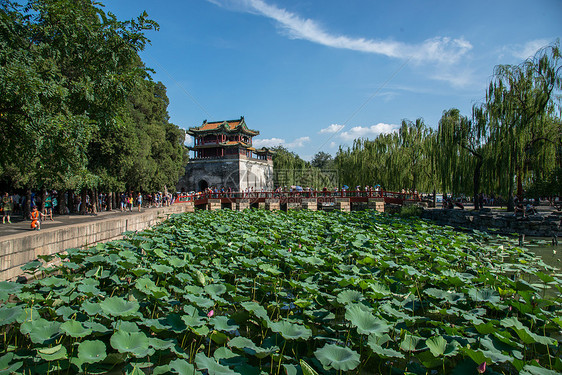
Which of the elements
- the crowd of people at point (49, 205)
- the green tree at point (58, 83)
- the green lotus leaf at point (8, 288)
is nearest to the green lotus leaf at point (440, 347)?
the green lotus leaf at point (8, 288)

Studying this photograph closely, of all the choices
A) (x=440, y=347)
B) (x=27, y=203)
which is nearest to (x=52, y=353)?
(x=440, y=347)

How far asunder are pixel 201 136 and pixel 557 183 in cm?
2984

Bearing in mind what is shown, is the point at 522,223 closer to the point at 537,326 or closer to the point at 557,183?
the point at 557,183

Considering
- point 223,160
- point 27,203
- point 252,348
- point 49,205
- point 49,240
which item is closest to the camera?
point 252,348

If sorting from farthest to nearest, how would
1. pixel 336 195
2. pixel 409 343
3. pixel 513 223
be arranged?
1. pixel 336 195
2. pixel 513 223
3. pixel 409 343

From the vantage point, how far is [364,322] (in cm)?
250

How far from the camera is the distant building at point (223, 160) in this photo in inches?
1281

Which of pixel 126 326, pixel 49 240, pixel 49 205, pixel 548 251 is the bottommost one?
pixel 548 251

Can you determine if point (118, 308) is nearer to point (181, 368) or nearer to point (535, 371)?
point (181, 368)

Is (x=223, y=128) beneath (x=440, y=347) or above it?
above

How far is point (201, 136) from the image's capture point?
3534 cm

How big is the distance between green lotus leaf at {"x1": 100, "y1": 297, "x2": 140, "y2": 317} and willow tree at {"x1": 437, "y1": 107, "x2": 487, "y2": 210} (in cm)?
1439

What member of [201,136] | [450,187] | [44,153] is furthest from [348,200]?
[201,136]

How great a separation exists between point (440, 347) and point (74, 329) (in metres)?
2.61
